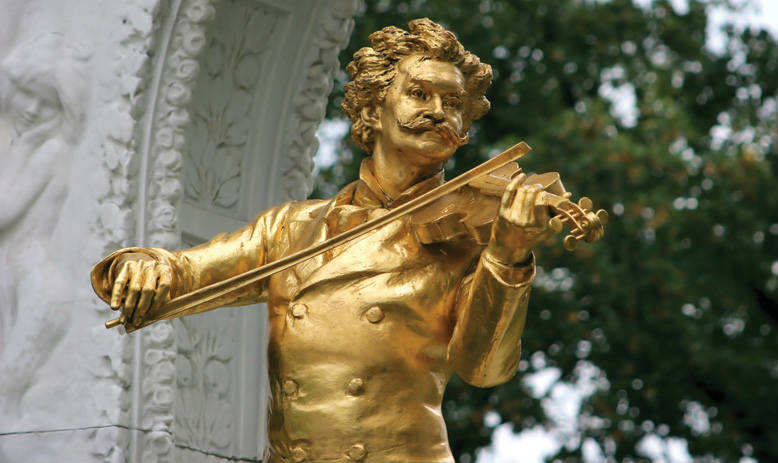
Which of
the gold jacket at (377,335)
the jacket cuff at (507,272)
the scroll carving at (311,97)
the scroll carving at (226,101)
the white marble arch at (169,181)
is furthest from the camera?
the scroll carving at (311,97)

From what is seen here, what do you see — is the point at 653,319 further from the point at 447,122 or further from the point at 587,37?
the point at 447,122

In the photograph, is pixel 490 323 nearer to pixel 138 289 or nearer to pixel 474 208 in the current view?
pixel 474 208

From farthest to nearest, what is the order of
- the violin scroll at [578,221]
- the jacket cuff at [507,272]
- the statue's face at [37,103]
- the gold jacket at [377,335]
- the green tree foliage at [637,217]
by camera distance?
the green tree foliage at [637,217]
the statue's face at [37,103]
the gold jacket at [377,335]
the jacket cuff at [507,272]
the violin scroll at [578,221]

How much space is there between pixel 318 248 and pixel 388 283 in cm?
20

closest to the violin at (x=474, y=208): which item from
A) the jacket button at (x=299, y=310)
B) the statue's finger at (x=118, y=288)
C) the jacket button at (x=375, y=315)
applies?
the jacket button at (x=375, y=315)

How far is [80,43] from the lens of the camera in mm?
6000

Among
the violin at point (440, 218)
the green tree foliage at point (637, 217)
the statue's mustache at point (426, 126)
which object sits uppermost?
the statue's mustache at point (426, 126)

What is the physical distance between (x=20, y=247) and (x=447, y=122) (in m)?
1.74

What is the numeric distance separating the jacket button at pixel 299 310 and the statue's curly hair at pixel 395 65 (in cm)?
46

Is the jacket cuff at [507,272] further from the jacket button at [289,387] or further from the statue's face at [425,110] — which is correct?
the jacket button at [289,387]

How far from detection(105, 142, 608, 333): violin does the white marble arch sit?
3.54 feet

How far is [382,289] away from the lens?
4.70 metres

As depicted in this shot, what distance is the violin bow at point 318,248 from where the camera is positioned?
15.1 feet

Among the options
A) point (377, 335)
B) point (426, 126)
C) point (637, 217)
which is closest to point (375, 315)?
point (377, 335)
